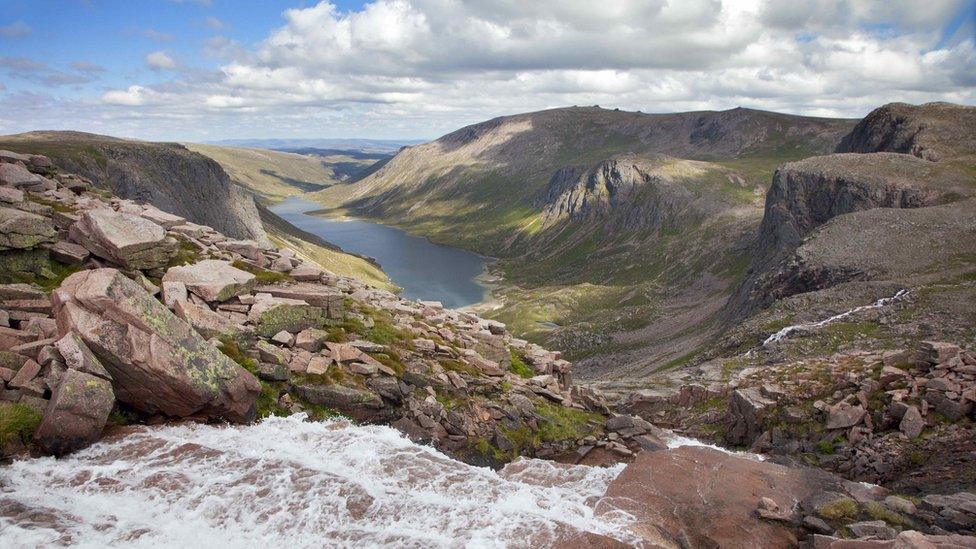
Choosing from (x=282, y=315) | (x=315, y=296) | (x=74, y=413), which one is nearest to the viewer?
(x=74, y=413)

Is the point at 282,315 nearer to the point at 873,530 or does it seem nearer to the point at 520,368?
the point at 520,368

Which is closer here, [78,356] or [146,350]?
[78,356]

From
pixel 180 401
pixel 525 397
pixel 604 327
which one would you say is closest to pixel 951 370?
pixel 525 397

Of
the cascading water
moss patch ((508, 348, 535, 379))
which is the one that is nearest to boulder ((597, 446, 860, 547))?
moss patch ((508, 348, 535, 379))

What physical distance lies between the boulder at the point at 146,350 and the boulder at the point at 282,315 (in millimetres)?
5101

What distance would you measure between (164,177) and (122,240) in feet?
432

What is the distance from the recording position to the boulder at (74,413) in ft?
59.7

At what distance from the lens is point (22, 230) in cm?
2591

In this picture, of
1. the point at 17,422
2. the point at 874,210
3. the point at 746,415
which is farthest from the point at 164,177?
→ the point at 874,210

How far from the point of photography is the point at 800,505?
20.2 m

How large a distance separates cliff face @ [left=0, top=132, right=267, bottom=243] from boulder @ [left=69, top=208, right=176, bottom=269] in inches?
4100

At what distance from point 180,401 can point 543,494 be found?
50.2 ft

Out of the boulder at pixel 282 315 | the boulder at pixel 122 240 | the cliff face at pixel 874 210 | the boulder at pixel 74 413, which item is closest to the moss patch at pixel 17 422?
the boulder at pixel 74 413

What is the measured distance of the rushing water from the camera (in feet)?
52.9
